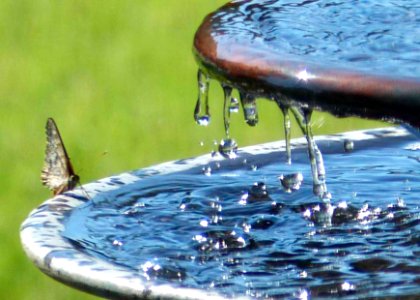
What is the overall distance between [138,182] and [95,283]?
0.93 m

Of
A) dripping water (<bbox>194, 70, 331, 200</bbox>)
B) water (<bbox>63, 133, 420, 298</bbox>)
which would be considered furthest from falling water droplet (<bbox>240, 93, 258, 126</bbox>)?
water (<bbox>63, 133, 420, 298</bbox>)

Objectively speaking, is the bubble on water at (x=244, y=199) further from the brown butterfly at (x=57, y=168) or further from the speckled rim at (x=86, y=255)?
the brown butterfly at (x=57, y=168)

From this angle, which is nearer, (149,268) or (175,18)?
(149,268)

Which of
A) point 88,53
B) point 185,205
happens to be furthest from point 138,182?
point 88,53

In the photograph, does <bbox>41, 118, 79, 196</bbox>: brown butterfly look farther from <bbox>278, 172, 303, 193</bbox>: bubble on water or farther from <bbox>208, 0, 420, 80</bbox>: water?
<bbox>208, 0, 420, 80</bbox>: water

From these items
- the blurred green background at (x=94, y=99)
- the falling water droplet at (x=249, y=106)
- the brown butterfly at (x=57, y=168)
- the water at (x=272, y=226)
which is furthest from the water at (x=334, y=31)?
the blurred green background at (x=94, y=99)

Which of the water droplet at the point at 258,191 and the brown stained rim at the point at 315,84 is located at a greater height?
the brown stained rim at the point at 315,84

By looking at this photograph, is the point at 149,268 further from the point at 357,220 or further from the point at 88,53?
the point at 88,53

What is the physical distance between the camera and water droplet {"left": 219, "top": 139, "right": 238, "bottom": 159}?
12.5 ft

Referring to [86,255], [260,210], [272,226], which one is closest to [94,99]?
[260,210]

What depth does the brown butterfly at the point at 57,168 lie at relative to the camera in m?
4.06

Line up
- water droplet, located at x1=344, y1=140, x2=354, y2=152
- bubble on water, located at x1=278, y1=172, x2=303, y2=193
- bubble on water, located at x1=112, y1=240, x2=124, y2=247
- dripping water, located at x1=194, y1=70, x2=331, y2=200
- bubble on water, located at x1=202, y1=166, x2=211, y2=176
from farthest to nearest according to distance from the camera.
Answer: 1. water droplet, located at x1=344, y1=140, x2=354, y2=152
2. bubble on water, located at x1=202, y1=166, x2=211, y2=176
3. bubble on water, located at x1=278, y1=172, x2=303, y2=193
4. bubble on water, located at x1=112, y1=240, x2=124, y2=247
5. dripping water, located at x1=194, y1=70, x2=331, y2=200

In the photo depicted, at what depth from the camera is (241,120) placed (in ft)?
24.3

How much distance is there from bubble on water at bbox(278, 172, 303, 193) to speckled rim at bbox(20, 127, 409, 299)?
0.21m
